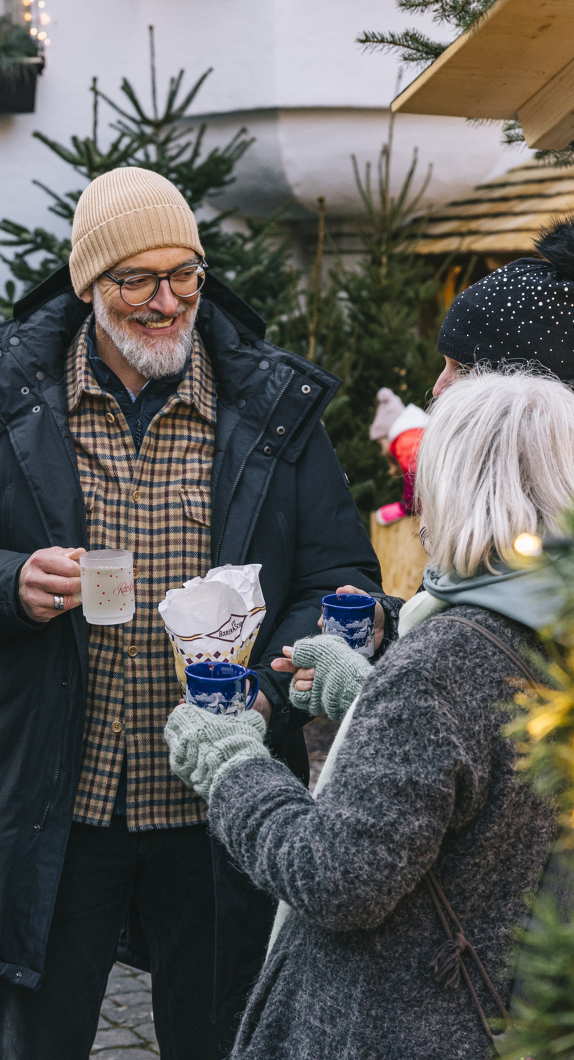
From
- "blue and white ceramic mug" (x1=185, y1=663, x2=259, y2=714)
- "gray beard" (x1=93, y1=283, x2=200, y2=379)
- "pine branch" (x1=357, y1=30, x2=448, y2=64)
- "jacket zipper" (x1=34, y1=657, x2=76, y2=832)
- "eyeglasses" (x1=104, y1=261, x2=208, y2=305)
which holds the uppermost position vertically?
"pine branch" (x1=357, y1=30, x2=448, y2=64)

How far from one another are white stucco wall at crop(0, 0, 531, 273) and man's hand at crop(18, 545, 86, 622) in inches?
207

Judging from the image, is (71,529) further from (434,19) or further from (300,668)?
(434,19)

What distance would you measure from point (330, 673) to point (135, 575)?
67 cm

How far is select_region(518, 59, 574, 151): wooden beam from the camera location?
2021mm

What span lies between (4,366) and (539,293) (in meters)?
1.27

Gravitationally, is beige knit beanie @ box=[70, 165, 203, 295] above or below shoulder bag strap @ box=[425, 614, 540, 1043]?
above

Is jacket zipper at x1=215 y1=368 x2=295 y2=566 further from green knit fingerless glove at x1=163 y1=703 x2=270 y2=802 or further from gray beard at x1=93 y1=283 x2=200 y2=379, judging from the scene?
green knit fingerless glove at x1=163 y1=703 x2=270 y2=802

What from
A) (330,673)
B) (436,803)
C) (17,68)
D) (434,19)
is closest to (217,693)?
(330,673)

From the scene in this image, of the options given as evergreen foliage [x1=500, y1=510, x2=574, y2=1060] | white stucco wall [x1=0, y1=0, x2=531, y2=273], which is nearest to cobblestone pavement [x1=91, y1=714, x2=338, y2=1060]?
evergreen foliage [x1=500, y1=510, x2=574, y2=1060]

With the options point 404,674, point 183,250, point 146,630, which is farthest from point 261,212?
point 404,674

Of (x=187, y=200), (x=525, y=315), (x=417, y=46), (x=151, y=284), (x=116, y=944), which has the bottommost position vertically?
(x=116, y=944)

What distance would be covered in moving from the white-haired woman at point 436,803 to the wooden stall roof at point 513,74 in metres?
0.73

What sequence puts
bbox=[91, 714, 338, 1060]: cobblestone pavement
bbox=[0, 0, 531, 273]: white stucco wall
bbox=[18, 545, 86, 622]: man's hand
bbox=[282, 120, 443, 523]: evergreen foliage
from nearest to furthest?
1. bbox=[18, 545, 86, 622]: man's hand
2. bbox=[91, 714, 338, 1060]: cobblestone pavement
3. bbox=[282, 120, 443, 523]: evergreen foliage
4. bbox=[0, 0, 531, 273]: white stucco wall

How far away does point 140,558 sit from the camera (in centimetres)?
234
